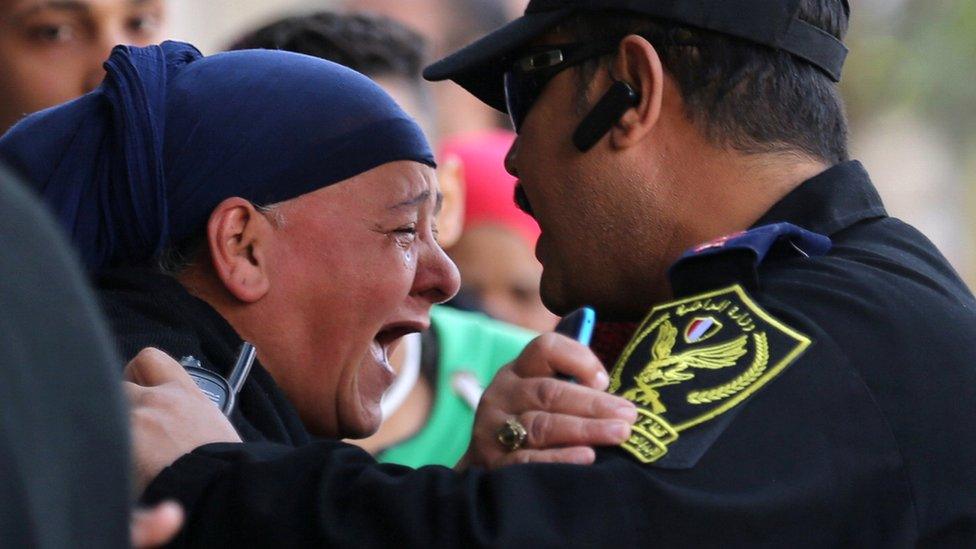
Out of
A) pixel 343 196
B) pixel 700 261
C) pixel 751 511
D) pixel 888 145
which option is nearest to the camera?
pixel 751 511

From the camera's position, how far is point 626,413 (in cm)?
236

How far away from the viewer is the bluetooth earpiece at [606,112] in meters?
2.94

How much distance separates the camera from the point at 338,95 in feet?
10.8

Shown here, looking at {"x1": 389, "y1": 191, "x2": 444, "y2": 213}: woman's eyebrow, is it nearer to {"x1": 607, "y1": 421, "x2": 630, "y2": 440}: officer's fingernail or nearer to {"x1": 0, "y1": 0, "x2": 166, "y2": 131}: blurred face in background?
{"x1": 607, "y1": 421, "x2": 630, "y2": 440}: officer's fingernail

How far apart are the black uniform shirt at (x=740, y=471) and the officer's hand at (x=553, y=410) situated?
0.04m

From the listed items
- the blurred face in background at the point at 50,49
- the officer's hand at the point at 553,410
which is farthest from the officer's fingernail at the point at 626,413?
the blurred face in background at the point at 50,49

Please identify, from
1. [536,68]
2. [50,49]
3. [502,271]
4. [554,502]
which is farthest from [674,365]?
[502,271]

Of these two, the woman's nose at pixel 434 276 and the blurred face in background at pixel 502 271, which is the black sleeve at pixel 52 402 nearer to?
the woman's nose at pixel 434 276

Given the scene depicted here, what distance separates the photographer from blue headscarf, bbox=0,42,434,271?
308 cm

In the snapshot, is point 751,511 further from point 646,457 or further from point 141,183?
point 141,183

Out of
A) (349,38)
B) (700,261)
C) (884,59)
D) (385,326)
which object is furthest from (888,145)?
(700,261)

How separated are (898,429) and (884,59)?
7900mm

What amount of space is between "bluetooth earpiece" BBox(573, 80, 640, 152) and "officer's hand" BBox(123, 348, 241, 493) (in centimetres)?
81

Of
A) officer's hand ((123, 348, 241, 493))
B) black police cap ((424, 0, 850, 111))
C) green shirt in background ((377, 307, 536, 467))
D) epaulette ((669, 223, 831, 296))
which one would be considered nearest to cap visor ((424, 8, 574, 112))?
black police cap ((424, 0, 850, 111))
